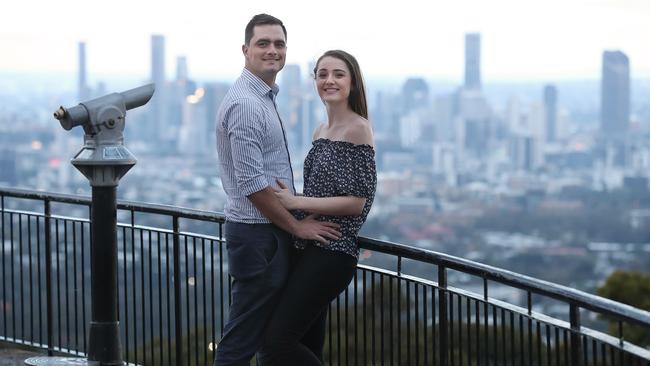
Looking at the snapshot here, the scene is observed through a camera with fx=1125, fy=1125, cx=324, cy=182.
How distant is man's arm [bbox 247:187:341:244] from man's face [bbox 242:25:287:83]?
0.55 metres

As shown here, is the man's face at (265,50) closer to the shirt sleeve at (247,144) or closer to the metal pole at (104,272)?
the shirt sleeve at (247,144)

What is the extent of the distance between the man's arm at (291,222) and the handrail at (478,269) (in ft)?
1.10

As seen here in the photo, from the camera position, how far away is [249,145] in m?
4.79

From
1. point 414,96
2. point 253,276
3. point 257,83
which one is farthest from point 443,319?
point 414,96

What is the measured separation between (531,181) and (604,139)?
11012 mm

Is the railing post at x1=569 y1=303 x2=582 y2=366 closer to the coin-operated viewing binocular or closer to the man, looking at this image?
the man

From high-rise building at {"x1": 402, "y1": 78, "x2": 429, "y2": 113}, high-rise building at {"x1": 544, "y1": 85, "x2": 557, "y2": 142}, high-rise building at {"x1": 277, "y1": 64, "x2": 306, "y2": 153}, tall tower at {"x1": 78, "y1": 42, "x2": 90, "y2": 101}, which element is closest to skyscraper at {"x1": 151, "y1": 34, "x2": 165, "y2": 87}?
tall tower at {"x1": 78, "y1": 42, "x2": 90, "y2": 101}

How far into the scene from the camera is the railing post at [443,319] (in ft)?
16.6

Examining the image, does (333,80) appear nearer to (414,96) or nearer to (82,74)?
(82,74)

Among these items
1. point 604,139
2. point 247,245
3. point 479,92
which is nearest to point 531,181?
point 604,139

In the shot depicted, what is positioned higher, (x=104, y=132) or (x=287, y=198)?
(x=104, y=132)

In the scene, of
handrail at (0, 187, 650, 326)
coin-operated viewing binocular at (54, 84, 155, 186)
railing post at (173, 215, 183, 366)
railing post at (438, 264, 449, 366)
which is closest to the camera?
handrail at (0, 187, 650, 326)

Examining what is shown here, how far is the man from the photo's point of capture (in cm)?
481

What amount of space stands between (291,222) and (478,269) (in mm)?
839
